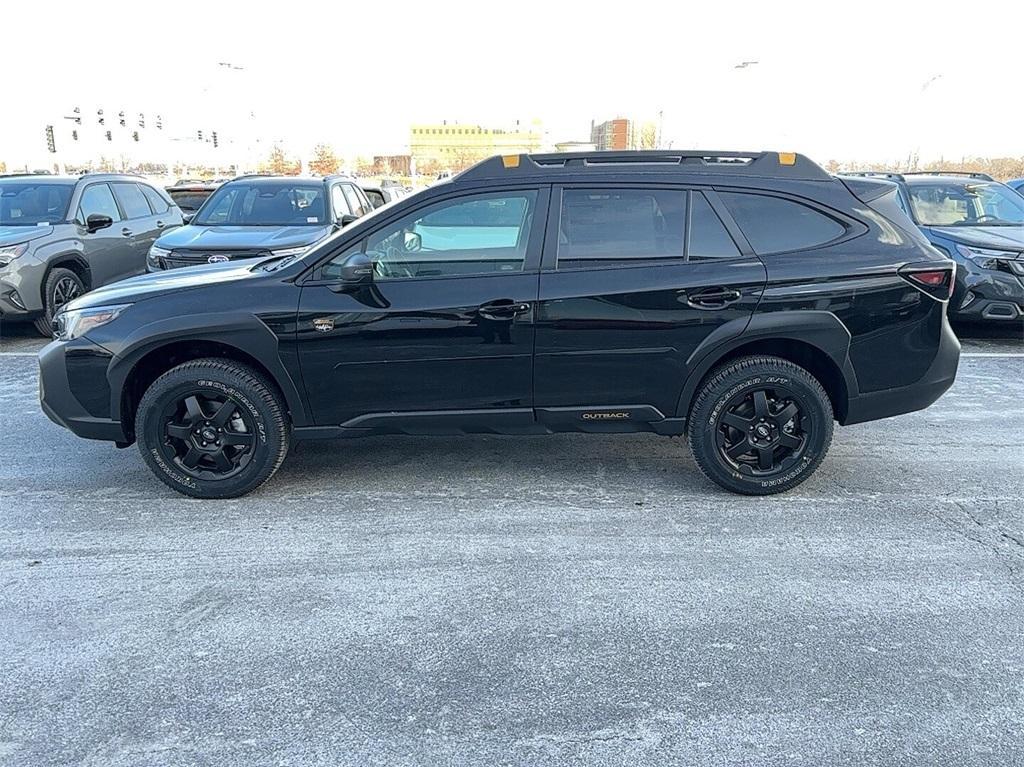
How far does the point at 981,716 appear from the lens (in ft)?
8.57

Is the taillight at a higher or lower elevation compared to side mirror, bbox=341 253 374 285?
lower

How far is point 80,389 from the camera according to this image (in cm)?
425

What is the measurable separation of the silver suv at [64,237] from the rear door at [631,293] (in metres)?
6.55

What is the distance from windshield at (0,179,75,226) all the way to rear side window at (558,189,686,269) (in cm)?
720

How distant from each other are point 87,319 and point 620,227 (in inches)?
115

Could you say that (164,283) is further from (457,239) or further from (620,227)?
(620,227)

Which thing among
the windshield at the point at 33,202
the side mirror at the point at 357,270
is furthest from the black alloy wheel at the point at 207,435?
the windshield at the point at 33,202

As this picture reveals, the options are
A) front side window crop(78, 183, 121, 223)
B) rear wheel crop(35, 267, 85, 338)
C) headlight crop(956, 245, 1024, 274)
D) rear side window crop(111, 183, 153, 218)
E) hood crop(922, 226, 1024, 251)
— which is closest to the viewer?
headlight crop(956, 245, 1024, 274)

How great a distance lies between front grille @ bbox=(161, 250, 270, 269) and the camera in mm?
7949

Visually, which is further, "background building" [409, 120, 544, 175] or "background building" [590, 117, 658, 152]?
"background building" [409, 120, 544, 175]

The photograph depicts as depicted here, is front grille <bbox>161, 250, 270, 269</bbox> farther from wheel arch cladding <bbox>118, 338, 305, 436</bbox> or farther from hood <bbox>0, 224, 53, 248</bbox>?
wheel arch cladding <bbox>118, 338, 305, 436</bbox>

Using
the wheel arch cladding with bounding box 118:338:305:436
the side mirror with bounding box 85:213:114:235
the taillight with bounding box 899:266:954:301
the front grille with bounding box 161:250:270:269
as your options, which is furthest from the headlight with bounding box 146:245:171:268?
the taillight with bounding box 899:266:954:301

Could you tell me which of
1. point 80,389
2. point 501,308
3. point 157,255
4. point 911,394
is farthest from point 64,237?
point 911,394

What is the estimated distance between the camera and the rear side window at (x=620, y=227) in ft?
13.8
